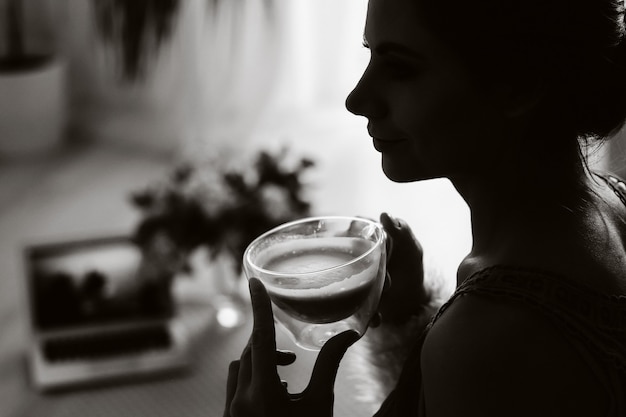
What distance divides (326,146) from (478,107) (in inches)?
99.2

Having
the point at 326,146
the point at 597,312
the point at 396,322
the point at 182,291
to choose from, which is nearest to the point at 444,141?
the point at 597,312

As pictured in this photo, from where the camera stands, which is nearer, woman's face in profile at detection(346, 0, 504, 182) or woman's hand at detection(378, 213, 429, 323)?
woman's face in profile at detection(346, 0, 504, 182)

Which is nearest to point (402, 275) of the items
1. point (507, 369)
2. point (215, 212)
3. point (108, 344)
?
point (507, 369)

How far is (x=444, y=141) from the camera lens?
743 millimetres

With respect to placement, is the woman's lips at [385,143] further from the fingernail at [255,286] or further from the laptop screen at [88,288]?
the laptop screen at [88,288]

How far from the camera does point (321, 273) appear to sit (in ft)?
2.55

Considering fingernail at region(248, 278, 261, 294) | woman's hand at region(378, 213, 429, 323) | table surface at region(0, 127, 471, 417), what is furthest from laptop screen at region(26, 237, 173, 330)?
fingernail at region(248, 278, 261, 294)

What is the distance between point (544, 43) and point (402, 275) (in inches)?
12.9

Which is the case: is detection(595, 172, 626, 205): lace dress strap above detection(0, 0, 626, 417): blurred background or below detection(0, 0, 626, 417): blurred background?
above

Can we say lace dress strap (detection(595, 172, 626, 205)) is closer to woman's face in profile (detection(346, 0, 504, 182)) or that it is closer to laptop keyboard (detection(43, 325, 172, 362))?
woman's face in profile (detection(346, 0, 504, 182))

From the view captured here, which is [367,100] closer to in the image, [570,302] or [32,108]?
[570,302]

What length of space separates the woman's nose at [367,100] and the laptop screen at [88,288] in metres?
1.49

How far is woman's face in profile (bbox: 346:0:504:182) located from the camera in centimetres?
72

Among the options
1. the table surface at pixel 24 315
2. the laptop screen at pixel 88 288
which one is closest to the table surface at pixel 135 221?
the table surface at pixel 24 315
